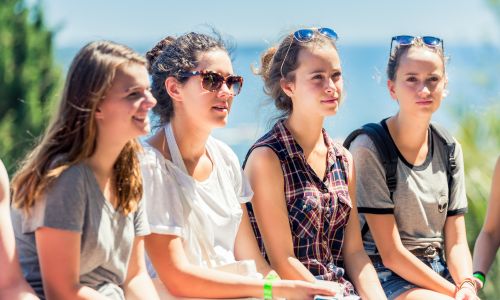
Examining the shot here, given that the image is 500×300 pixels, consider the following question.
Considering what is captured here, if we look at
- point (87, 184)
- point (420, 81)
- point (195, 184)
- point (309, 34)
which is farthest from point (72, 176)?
point (420, 81)

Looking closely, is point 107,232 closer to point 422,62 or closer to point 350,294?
point 350,294

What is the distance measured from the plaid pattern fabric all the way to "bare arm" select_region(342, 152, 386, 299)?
1.2 inches

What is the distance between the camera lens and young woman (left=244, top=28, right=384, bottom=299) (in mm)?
3680

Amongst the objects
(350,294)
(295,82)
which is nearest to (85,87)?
(295,82)

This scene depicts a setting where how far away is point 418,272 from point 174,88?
1313 millimetres

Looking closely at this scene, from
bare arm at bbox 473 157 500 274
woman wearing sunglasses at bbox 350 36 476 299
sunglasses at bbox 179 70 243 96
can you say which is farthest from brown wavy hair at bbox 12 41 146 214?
bare arm at bbox 473 157 500 274

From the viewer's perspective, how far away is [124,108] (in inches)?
116

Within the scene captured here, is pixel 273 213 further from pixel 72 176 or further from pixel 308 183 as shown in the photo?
pixel 72 176

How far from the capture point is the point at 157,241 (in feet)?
10.8

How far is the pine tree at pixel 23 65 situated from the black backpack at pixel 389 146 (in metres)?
9.80

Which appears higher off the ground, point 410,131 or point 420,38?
point 420,38

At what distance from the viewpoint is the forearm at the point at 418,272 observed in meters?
3.82

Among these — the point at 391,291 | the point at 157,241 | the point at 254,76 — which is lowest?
the point at 391,291

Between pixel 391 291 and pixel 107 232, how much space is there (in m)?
1.50
